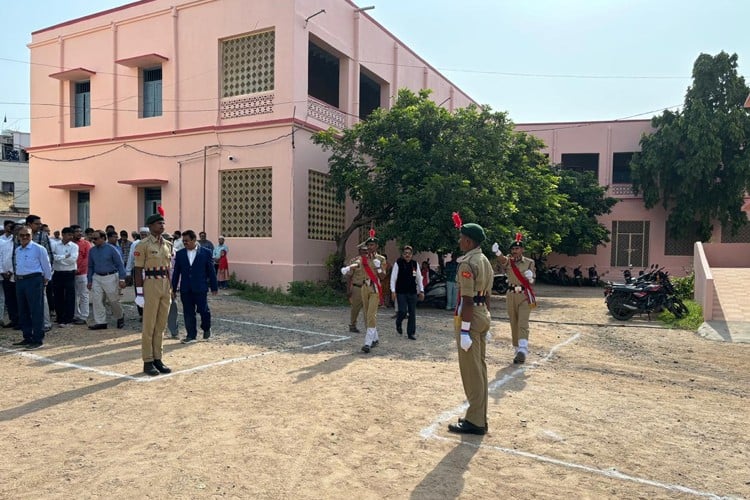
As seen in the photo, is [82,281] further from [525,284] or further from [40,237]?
[525,284]

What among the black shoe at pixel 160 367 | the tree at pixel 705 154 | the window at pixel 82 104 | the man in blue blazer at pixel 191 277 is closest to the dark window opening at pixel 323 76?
the window at pixel 82 104

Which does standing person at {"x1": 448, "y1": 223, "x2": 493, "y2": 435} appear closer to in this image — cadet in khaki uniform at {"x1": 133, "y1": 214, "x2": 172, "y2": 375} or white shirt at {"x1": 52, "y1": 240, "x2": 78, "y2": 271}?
cadet in khaki uniform at {"x1": 133, "y1": 214, "x2": 172, "y2": 375}

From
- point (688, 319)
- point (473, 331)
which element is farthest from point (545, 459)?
point (688, 319)

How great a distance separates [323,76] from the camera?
20766 mm

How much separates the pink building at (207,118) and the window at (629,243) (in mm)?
16851

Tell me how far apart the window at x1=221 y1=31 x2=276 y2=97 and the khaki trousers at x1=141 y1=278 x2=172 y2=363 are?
10.4m

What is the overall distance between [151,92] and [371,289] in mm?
13050

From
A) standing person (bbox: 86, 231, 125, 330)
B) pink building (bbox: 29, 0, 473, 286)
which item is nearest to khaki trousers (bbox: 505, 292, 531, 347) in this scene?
standing person (bbox: 86, 231, 125, 330)

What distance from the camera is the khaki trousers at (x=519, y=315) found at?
7.90 metres

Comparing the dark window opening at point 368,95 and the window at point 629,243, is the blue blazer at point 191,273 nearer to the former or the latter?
the dark window opening at point 368,95

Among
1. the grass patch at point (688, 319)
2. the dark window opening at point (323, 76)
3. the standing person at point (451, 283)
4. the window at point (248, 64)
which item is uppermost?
the dark window opening at point (323, 76)

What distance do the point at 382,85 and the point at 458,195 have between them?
9238 millimetres

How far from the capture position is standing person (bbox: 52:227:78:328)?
9.34 m

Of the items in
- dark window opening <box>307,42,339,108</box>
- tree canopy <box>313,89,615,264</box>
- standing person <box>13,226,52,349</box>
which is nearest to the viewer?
standing person <box>13,226,52,349</box>
